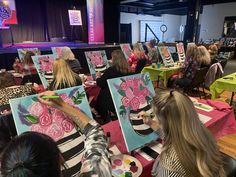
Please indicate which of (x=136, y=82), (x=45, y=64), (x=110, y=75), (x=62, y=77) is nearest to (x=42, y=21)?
(x=45, y=64)

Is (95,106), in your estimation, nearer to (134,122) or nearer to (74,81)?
(74,81)

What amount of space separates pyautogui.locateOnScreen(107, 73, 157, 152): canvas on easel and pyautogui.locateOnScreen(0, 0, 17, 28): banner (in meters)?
7.65

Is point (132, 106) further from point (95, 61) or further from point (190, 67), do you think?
point (190, 67)

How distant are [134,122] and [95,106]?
1745 millimetres

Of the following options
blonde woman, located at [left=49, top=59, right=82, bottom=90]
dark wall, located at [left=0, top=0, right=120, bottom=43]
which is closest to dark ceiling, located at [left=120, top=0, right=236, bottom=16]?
dark wall, located at [left=0, top=0, right=120, bottom=43]

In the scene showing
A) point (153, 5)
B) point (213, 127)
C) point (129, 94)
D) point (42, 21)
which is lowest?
point (213, 127)

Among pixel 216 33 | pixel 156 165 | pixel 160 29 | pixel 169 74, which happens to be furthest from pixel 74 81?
pixel 160 29

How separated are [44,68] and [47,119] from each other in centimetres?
216

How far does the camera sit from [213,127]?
1693 millimetres

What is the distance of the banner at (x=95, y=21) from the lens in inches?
336

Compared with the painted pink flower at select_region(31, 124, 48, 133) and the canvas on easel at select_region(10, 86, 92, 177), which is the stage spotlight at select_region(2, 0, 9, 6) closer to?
the canvas on easel at select_region(10, 86, 92, 177)

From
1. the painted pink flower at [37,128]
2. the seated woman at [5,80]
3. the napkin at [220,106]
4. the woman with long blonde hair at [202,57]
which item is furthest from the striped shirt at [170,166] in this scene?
the woman with long blonde hair at [202,57]

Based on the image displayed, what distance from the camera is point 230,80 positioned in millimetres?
3094

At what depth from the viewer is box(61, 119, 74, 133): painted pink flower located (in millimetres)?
1138
